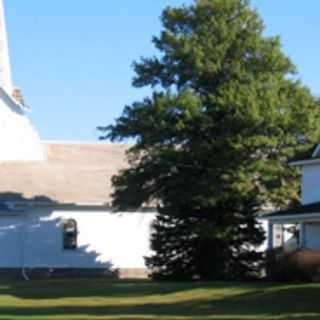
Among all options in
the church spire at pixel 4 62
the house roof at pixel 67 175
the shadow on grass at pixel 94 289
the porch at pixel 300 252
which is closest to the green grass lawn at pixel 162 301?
the shadow on grass at pixel 94 289

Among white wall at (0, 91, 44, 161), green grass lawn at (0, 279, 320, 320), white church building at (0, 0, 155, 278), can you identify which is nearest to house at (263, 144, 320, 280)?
green grass lawn at (0, 279, 320, 320)

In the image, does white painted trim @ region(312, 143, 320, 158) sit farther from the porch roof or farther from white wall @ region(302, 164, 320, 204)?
the porch roof

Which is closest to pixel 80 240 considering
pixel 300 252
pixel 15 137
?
pixel 15 137

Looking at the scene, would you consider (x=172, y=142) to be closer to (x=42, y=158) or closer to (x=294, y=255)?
(x=294, y=255)

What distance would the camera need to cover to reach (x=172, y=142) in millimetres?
41938

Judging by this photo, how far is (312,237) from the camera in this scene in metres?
41.6

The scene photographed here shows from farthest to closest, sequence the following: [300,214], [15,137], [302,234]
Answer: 1. [15,137]
2. [302,234]
3. [300,214]

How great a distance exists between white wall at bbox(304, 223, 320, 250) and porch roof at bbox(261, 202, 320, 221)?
2.66 ft

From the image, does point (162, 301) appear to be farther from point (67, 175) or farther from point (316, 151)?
point (67, 175)

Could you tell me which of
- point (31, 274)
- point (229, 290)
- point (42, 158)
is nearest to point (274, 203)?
point (229, 290)

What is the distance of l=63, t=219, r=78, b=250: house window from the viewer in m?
50.7

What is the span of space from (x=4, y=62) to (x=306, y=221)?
84.0ft

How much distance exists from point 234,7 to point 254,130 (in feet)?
18.0

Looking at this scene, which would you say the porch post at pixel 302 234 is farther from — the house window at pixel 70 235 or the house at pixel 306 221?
the house window at pixel 70 235
